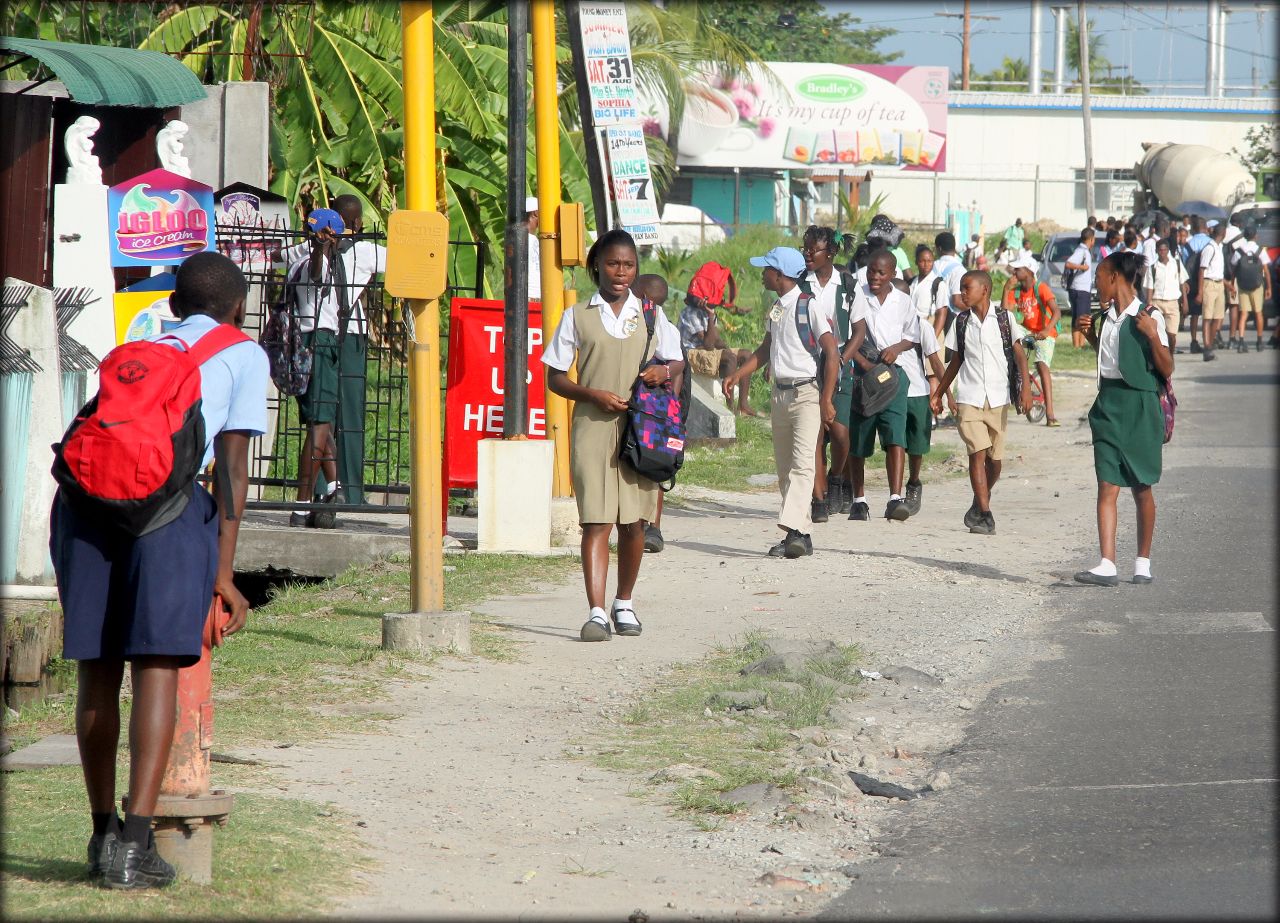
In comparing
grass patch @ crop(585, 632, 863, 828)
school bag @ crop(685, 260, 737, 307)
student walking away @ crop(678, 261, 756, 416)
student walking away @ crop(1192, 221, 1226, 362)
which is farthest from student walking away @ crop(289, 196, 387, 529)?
student walking away @ crop(1192, 221, 1226, 362)

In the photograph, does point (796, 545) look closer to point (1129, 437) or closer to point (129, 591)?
point (1129, 437)

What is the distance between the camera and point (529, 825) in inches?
219

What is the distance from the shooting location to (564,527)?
11.1 m

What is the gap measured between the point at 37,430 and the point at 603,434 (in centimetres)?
313

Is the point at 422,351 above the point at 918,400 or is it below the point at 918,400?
above

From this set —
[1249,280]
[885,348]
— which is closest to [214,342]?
[885,348]

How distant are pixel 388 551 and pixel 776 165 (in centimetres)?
3603

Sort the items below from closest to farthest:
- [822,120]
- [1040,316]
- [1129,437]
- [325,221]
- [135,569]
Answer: [135,569] < [1129,437] < [325,221] < [1040,316] < [822,120]

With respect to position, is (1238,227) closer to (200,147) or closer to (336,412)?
(200,147)

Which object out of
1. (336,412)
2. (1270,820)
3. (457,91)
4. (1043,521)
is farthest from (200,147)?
(1270,820)

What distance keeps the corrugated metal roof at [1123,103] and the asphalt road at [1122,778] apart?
46642mm

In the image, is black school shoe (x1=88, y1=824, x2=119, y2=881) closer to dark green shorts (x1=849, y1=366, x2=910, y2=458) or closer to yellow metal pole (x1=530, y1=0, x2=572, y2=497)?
yellow metal pole (x1=530, y1=0, x2=572, y2=497)

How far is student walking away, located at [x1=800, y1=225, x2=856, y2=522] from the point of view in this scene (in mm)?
11617

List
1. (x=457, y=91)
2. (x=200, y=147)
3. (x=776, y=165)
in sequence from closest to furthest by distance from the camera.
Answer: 1. (x=200, y=147)
2. (x=457, y=91)
3. (x=776, y=165)
